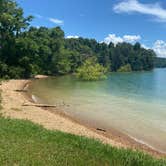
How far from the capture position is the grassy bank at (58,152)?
7.17 meters

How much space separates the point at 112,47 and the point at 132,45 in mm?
10533

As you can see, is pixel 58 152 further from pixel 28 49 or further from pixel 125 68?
pixel 125 68

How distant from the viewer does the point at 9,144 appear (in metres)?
8.19

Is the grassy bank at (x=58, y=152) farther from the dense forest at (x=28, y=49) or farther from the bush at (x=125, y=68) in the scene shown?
the bush at (x=125, y=68)

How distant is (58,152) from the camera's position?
7.80m

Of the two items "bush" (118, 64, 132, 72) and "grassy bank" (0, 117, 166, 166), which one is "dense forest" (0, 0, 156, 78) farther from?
"grassy bank" (0, 117, 166, 166)

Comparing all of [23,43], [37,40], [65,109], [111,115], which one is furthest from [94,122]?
[37,40]

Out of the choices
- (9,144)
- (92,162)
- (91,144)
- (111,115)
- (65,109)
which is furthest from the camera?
(65,109)

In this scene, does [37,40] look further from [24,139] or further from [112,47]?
[112,47]

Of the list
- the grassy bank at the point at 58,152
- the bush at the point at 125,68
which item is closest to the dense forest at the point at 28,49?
the bush at the point at 125,68

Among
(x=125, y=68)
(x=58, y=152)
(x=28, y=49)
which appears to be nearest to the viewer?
(x=58, y=152)

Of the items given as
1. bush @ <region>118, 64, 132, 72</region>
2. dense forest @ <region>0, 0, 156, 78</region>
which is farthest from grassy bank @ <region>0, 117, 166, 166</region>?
bush @ <region>118, 64, 132, 72</region>

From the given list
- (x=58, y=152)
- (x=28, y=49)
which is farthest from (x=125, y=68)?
(x=58, y=152)

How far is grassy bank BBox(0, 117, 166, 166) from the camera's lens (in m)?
7.17
